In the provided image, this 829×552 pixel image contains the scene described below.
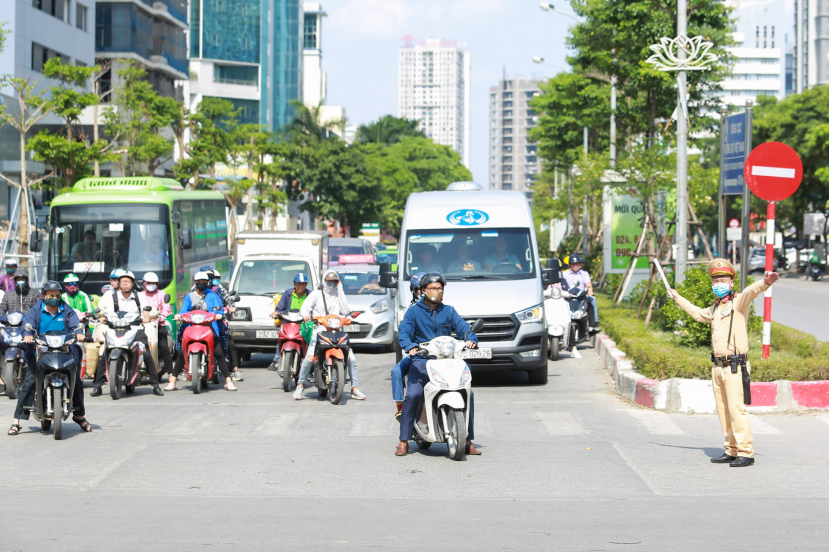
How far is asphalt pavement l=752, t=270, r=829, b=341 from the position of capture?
2138 centimetres

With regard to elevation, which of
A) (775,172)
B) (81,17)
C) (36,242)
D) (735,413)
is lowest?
(735,413)

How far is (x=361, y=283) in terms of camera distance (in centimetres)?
1908

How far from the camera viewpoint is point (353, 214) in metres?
69.1

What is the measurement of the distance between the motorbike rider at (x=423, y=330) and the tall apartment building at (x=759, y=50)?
16481 cm

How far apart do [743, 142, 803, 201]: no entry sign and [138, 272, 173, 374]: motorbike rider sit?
7625 millimetres

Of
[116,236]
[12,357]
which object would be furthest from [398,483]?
[116,236]

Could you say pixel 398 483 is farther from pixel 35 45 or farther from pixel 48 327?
pixel 35 45

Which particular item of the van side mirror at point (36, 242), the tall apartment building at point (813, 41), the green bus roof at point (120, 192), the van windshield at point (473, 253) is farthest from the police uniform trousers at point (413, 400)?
the tall apartment building at point (813, 41)

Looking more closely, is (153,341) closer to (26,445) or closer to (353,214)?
(26,445)

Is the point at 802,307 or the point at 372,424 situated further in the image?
the point at 802,307

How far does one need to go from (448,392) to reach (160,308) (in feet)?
21.0

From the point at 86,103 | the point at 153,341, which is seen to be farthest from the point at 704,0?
the point at 86,103

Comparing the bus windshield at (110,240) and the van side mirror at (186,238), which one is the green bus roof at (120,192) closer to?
the bus windshield at (110,240)

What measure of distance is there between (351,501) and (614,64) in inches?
930
